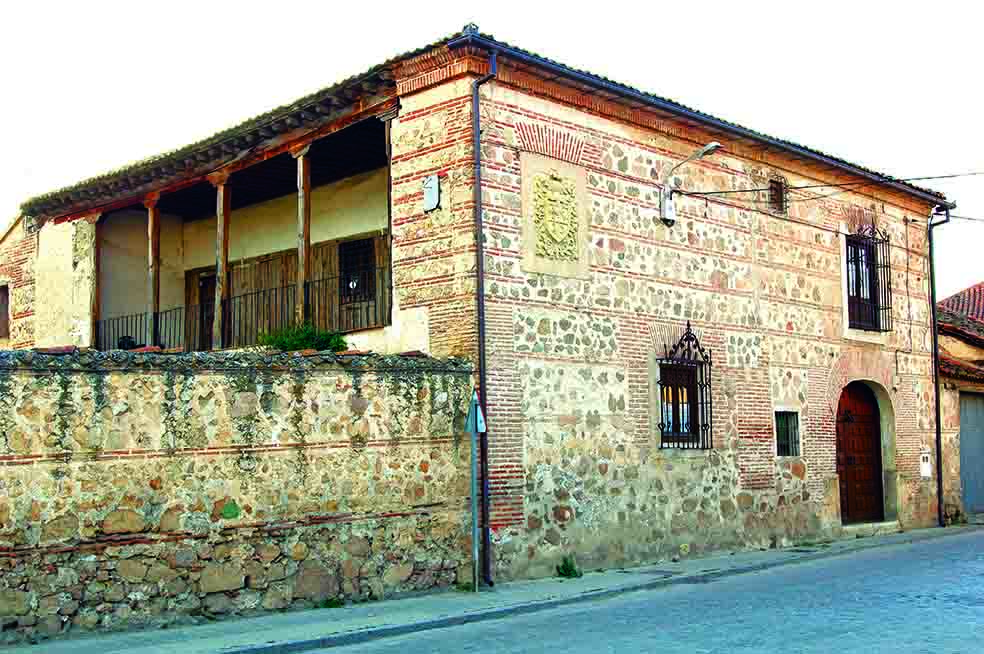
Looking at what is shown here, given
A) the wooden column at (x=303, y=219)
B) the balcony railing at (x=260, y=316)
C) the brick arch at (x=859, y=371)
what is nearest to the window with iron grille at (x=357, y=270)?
the balcony railing at (x=260, y=316)

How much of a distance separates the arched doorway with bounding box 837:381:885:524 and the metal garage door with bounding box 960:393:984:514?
3.24 meters

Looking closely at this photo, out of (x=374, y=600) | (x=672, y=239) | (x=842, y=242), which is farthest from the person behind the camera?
(x=842, y=242)

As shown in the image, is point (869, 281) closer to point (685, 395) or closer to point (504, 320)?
point (685, 395)

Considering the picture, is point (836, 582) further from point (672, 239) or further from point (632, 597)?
point (672, 239)

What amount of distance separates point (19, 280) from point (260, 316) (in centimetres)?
541

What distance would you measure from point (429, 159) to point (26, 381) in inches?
229

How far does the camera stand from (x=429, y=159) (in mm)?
13922

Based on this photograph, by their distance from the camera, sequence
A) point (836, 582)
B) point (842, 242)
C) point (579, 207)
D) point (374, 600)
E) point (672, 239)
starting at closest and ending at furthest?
point (374, 600)
point (836, 582)
point (579, 207)
point (672, 239)
point (842, 242)

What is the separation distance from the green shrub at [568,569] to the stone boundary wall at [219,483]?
1503 millimetres

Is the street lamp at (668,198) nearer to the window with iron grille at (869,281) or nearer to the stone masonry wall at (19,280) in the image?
the window with iron grille at (869,281)

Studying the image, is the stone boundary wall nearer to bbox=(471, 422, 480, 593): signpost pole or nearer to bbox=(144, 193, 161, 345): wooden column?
bbox=(471, 422, 480, 593): signpost pole

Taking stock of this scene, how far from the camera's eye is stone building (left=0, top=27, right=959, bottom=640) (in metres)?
11.2

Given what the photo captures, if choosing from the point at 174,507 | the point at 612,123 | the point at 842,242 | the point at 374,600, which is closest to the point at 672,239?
the point at 612,123

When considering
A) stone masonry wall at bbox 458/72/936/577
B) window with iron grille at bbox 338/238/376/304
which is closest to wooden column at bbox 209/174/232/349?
window with iron grille at bbox 338/238/376/304
